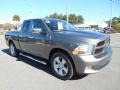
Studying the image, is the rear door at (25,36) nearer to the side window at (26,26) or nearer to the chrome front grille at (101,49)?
the side window at (26,26)

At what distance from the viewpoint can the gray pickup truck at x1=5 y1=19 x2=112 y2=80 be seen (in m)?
5.11

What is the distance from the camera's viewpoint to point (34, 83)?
5.44 metres

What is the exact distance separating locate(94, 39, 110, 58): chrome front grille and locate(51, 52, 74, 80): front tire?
77cm

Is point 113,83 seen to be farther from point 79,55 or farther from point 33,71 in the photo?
point 33,71

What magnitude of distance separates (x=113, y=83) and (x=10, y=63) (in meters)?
4.27

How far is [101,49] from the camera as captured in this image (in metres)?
5.49

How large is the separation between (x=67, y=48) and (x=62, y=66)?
68cm

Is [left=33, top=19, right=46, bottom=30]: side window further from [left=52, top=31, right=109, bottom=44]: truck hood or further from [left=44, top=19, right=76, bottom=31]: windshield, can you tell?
[left=52, top=31, right=109, bottom=44]: truck hood

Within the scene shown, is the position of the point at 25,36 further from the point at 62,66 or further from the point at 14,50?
the point at 62,66

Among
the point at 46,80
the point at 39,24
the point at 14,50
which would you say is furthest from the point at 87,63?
the point at 14,50

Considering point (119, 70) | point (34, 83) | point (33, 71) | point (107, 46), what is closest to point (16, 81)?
point (34, 83)

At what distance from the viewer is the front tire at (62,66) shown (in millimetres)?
5457

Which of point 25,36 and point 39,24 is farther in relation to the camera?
point 25,36

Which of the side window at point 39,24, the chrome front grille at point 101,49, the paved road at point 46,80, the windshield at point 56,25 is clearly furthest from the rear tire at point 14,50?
the chrome front grille at point 101,49
